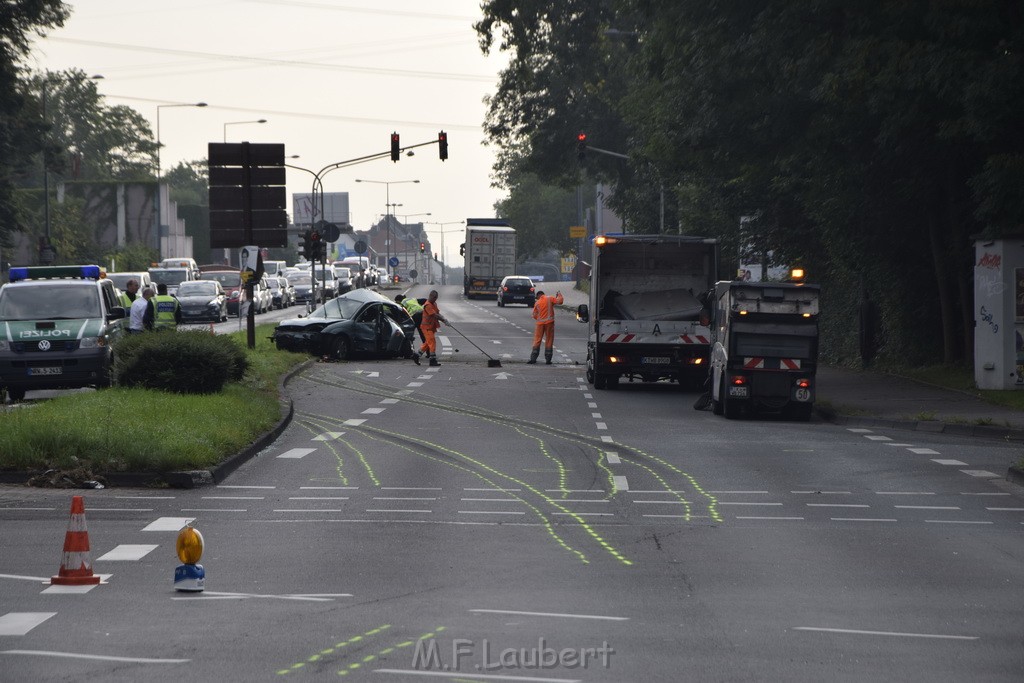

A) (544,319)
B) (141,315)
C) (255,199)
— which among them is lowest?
(544,319)

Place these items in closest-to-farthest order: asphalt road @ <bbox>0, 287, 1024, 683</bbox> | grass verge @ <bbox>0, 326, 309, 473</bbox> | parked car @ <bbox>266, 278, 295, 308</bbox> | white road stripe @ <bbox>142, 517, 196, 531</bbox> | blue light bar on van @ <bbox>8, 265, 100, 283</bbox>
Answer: asphalt road @ <bbox>0, 287, 1024, 683</bbox> → white road stripe @ <bbox>142, 517, 196, 531</bbox> → grass verge @ <bbox>0, 326, 309, 473</bbox> → blue light bar on van @ <bbox>8, 265, 100, 283</bbox> → parked car @ <bbox>266, 278, 295, 308</bbox>

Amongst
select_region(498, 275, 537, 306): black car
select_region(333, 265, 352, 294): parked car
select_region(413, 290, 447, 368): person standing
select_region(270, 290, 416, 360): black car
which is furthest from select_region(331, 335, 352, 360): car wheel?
select_region(498, 275, 537, 306): black car

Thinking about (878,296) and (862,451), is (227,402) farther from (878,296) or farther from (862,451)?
(878,296)

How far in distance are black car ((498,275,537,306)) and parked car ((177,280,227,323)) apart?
21.5 m

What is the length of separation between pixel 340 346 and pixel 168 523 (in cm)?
2466

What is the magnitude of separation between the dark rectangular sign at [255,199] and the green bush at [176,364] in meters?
8.32

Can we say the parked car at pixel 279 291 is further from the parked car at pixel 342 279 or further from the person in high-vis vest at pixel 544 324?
the person in high-vis vest at pixel 544 324

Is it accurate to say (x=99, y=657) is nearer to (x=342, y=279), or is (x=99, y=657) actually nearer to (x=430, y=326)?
(x=430, y=326)

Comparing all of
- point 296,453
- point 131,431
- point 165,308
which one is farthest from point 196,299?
point 131,431

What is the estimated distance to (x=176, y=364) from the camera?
2055 centimetres

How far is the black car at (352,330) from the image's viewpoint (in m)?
35.7

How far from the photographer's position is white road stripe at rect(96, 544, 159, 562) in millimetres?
9617

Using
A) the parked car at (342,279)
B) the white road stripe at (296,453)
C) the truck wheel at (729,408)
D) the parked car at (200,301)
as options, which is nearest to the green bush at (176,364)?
the white road stripe at (296,453)

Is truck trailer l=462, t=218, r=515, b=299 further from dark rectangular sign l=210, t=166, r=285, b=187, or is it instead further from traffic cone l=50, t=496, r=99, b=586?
traffic cone l=50, t=496, r=99, b=586
